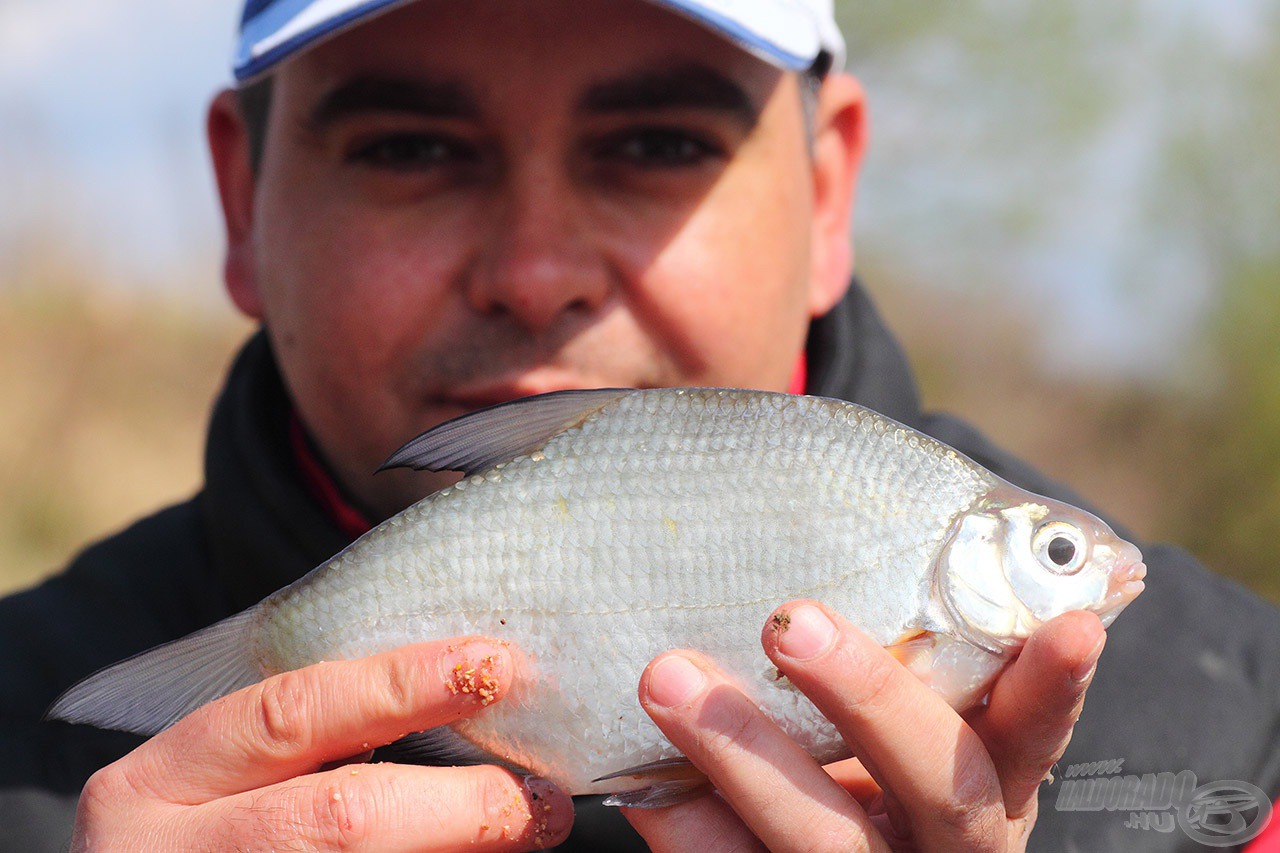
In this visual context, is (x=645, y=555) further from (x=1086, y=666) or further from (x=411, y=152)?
(x=411, y=152)

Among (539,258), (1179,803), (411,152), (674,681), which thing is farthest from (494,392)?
(1179,803)

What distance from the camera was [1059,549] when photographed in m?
1.11

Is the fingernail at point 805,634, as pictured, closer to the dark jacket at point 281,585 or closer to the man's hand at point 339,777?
the man's hand at point 339,777

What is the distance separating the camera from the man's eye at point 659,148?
1902mm

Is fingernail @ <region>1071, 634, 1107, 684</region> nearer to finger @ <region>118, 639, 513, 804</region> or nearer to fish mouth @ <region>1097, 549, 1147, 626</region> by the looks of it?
fish mouth @ <region>1097, 549, 1147, 626</region>

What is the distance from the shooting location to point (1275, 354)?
1022cm

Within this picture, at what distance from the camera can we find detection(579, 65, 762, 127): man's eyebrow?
182 cm

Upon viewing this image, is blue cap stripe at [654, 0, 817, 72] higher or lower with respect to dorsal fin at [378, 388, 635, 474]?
higher

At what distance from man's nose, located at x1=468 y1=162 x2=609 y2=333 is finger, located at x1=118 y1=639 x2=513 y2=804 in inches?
29.1

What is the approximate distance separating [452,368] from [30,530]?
8.88 meters

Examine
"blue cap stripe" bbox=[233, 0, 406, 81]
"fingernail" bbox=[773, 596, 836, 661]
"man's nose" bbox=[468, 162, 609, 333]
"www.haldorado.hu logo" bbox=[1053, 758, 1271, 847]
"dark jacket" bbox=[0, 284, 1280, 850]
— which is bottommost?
"www.haldorado.hu logo" bbox=[1053, 758, 1271, 847]

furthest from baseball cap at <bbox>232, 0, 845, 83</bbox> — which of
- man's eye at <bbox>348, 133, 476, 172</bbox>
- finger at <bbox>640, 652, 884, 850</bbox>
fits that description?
finger at <bbox>640, 652, 884, 850</bbox>

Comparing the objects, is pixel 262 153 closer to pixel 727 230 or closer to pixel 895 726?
pixel 727 230

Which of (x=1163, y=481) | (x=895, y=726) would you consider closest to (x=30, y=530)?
(x=895, y=726)
